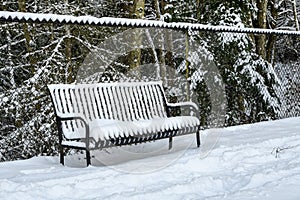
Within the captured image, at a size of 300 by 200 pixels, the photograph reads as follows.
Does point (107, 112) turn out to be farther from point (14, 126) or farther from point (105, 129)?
point (14, 126)

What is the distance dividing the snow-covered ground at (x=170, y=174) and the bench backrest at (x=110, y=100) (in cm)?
48

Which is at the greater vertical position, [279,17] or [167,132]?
[279,17]

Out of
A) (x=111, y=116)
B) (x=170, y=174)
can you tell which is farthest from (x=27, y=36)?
(x=170, y=174)

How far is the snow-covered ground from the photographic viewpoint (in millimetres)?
3420

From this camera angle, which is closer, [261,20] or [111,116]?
[111,116]

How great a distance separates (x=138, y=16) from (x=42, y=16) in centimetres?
421

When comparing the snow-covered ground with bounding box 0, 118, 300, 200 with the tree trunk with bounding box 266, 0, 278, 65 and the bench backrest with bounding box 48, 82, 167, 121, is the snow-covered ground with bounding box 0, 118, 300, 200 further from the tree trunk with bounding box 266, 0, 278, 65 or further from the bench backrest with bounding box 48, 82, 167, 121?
the tree trunk with bounding box 266, 0, 278, 65

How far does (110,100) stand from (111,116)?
18 cm

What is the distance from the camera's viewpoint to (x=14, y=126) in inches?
242

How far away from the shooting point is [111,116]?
5.00 m

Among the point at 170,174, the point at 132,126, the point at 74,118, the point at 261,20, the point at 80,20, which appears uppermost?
the point at 261,20

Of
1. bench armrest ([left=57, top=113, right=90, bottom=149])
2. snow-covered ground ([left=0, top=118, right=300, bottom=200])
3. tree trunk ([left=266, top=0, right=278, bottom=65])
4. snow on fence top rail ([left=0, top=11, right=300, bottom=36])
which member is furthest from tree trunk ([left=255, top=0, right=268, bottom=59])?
bench armrest ([left=57, top=113, right=90, bottom=149])

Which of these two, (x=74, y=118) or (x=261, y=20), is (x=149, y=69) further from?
(x=261, y=20)

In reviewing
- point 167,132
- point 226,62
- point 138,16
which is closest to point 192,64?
point 226,62
